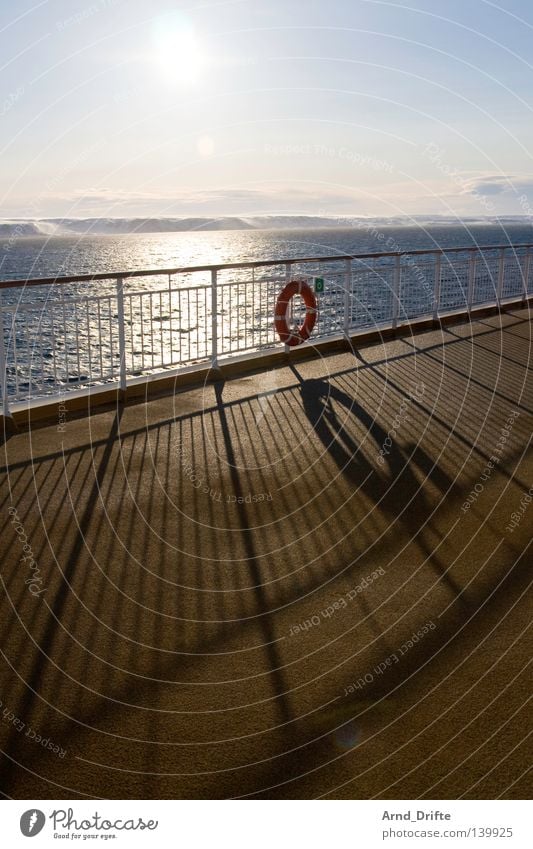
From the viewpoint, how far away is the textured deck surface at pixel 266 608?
9.57 feet

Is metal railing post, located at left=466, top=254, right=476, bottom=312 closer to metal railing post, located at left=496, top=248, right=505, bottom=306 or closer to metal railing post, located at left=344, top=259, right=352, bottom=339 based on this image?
metal railing post, located at left=496, top=248, right=505, bottom=306

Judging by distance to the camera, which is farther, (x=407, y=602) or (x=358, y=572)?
(x=358, y=572)

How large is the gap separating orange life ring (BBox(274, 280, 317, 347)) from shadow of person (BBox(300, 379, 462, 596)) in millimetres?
2346

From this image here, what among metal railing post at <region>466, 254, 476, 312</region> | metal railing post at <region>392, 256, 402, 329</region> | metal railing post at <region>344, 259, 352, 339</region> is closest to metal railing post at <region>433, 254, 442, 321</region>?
metal railing post at <region>466, 254, 476, 312</region>

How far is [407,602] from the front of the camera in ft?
13.4

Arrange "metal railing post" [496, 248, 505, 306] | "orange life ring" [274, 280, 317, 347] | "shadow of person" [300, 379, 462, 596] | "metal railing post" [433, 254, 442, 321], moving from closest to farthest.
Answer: "shadow of person" [300, 379, 462, 596], "orange life ring" [274, 280, 317, 347], "metal railing post" [433, 254, 442, 321], "metal railing post" [496, 248, 505, 306]

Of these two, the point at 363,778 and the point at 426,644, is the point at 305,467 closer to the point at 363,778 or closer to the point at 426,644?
the point at 426,644

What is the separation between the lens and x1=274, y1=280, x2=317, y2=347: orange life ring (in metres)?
10.4

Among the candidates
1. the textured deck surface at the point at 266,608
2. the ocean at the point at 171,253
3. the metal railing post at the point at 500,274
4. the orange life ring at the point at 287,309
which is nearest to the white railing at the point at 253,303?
the metal railing post at the point at 500,274

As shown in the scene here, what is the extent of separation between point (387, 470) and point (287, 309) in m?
4.70

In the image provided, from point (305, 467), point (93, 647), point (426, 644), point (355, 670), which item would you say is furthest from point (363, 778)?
point (305, 467)

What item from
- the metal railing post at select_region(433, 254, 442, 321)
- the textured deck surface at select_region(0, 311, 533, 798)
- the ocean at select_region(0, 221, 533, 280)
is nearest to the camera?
the textured deck surface at select_region(0, 311, 533, 798)

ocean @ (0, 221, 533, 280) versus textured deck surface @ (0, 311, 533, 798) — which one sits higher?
textured deck surface @ (0, 311, 533, 798)

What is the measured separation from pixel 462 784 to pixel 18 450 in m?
4.62
